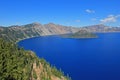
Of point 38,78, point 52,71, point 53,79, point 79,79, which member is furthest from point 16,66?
point 79,79

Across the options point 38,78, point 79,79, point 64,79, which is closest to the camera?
point 38,78

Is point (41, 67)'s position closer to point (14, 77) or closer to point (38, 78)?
point (38, 78)

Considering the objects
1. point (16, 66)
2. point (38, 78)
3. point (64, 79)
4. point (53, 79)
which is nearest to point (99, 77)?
point (64, 79)

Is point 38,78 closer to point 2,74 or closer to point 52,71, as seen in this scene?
point 52,71

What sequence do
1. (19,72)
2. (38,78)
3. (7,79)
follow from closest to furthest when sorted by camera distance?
(7,79) < (19,72) < (38,78)

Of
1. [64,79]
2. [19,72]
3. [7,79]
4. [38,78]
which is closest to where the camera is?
[7,79]

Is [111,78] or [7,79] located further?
[111,78]

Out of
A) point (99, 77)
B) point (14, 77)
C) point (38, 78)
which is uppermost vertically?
point (14, 77)

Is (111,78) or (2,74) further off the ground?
(2,74)

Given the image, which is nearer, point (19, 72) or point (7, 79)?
point (7, 79)
